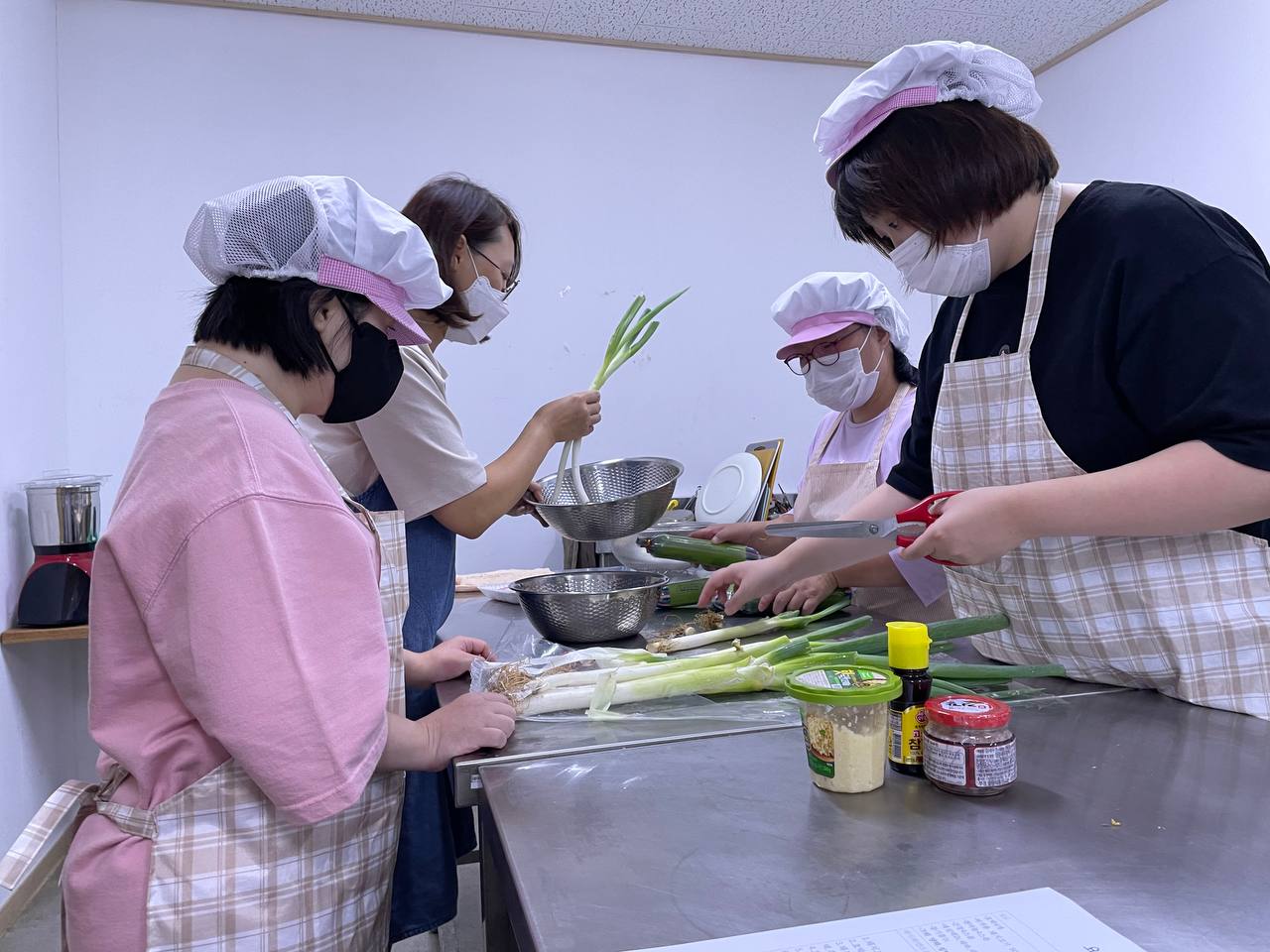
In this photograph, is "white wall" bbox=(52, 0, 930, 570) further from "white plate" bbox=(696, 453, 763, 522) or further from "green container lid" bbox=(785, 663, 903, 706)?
"green container lid" bbox=(785, 663, 903, 706)

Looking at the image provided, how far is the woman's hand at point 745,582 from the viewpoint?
6.13ft

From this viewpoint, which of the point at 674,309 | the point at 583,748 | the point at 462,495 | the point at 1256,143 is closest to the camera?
the point at 583,748

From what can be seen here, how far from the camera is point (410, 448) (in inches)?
70.0

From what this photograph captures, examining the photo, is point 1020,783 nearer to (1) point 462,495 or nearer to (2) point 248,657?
(2) point 248,657

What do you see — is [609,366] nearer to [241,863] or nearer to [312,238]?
[312,238]

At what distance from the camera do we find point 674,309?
4383 millimetres

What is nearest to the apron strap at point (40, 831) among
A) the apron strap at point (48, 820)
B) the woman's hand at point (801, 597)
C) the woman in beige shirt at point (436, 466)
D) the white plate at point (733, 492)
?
the apron strap at point (48, 820)

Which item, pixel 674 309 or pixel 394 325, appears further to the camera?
pixel 674 309

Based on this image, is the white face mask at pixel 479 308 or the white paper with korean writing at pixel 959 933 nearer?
the white paper with korean writing at pixel 959 933

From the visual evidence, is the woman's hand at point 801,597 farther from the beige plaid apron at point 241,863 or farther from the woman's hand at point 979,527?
the beige plaid apron at point 241,863

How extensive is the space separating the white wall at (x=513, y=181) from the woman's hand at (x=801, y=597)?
7.67 ft

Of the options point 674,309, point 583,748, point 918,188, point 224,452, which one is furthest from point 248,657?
point 674,309

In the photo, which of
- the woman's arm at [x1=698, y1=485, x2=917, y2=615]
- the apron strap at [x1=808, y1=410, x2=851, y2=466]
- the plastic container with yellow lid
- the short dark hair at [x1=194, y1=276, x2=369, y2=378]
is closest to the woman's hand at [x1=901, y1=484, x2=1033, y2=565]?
the plastic container with yellow lid

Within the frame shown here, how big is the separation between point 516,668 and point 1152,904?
942 millimetres
